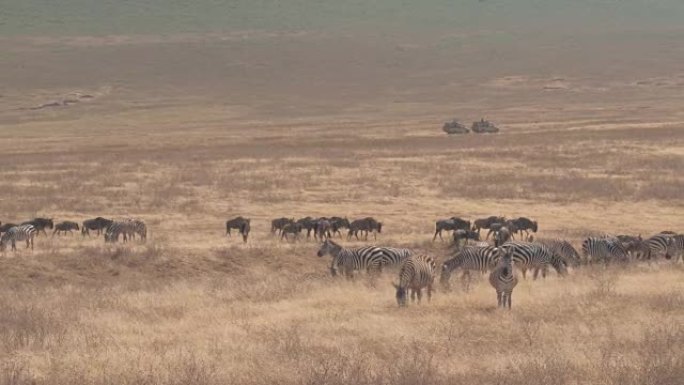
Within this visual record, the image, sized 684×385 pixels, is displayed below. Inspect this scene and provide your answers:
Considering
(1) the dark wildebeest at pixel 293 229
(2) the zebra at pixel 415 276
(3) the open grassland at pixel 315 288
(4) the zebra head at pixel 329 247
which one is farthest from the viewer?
(1) the dark wildebeest at pixel 293 229

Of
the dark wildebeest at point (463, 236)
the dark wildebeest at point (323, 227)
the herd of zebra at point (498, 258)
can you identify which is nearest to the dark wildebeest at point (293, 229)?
the dark wildebeest at point (323, 227)

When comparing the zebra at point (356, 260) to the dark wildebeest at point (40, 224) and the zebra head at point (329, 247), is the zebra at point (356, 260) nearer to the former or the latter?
the zebra head at point (329, 247)

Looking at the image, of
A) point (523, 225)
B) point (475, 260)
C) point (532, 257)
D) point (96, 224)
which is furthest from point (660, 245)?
point (96, 224)

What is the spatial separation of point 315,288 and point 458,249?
6.71 metres

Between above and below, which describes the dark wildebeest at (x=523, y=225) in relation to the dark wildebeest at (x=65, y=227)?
above

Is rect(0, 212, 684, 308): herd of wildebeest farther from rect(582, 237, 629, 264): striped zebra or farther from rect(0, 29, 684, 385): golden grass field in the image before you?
rect(0, 29, 684, 385): golden grass field

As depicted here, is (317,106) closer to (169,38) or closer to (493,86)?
(493,86)

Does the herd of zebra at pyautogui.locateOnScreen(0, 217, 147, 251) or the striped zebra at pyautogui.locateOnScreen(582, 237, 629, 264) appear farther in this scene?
the herd of zebra at pyautogui.locateOnScreen(0, 217, 147, 251)

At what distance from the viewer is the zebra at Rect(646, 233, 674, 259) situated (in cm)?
2256

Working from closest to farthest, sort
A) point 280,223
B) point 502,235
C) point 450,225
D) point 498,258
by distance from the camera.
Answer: point 498,258 → point 502,235 → point 450,225 → point 280,223

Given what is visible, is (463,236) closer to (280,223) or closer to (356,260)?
(356,260)

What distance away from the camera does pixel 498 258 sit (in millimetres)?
19219

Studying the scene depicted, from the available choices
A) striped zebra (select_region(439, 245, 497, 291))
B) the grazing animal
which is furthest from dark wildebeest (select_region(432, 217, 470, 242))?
striped zebra (select_region(439, 245, 497, 291))

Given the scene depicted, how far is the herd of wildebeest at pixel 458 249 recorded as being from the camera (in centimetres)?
1652
